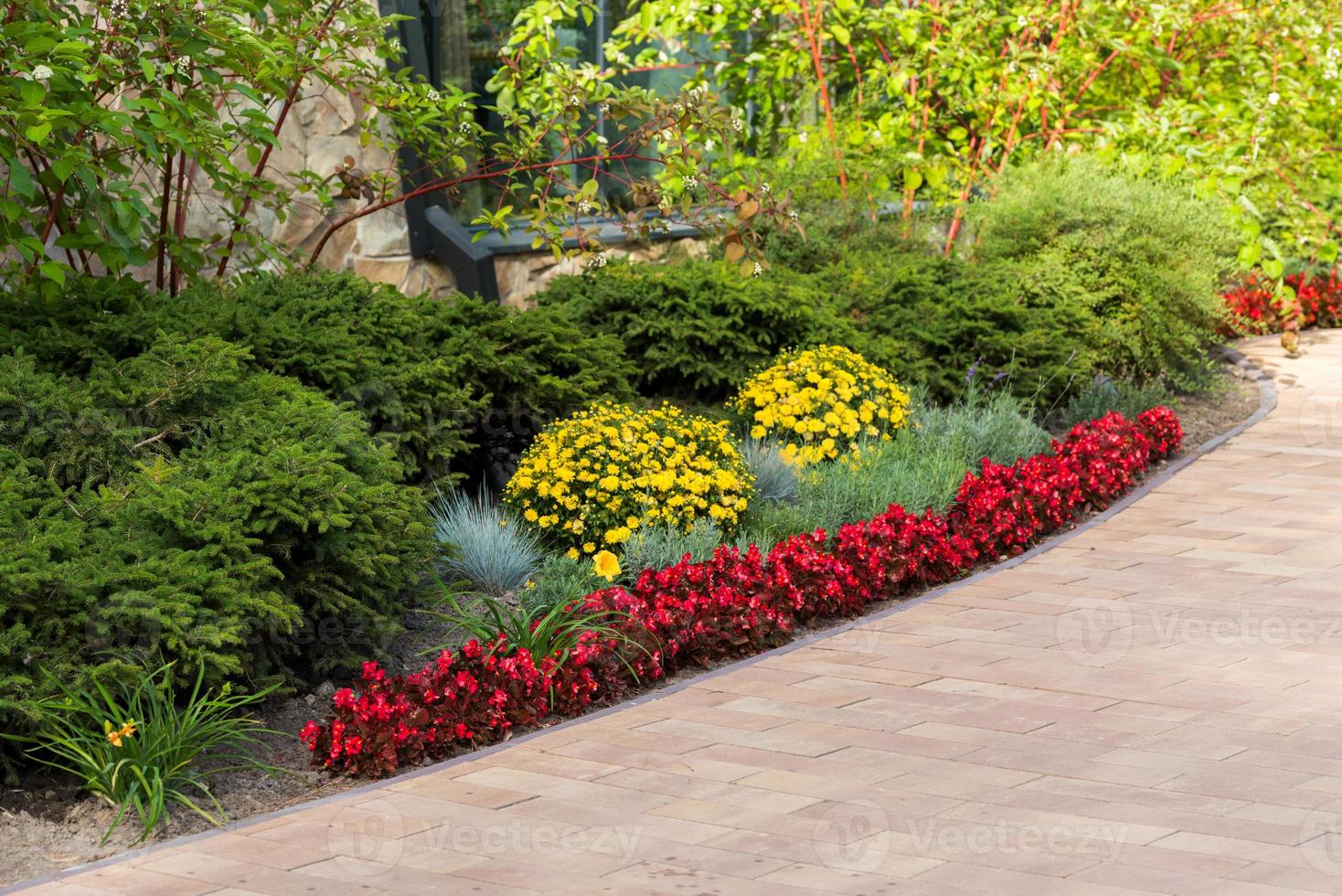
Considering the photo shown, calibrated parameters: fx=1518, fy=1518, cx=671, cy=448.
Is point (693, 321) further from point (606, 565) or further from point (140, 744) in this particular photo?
point (140, 744)

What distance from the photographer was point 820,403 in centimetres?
777

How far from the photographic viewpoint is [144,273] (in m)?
7.93

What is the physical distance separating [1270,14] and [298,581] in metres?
9.53

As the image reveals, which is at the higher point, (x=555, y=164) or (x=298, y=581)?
(x=555, y=164)

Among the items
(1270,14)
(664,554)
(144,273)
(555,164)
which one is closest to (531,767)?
(664,554)

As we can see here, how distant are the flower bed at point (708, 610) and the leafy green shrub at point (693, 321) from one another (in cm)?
150

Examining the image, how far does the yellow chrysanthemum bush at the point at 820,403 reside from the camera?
7.57 meters

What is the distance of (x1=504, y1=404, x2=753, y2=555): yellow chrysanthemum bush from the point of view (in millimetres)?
6312

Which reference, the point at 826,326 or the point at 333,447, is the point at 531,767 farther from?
the point at 826,326

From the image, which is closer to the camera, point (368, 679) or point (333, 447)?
point (368, 679)

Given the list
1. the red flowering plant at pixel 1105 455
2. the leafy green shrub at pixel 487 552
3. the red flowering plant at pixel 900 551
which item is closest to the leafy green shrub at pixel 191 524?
the leafy green shrub at pixel 487 552

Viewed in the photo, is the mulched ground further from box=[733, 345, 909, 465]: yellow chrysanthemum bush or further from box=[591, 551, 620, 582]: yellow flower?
box=[733, 345, 909, 465]: yellow chrysanthemum bush

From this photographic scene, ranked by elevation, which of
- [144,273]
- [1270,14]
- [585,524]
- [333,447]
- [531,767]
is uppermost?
[1270,14]

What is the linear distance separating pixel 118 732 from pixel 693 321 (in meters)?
4.55
